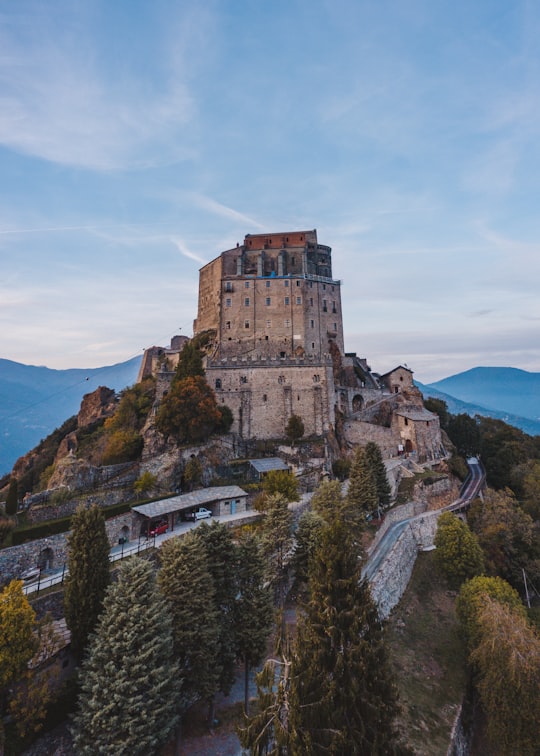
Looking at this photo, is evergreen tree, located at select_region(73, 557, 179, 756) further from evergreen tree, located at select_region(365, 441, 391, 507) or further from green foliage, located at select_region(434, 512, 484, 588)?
evergreen tree, located at select_region(365, 441, 391, 507)

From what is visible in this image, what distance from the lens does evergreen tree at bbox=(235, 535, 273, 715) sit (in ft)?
58.7

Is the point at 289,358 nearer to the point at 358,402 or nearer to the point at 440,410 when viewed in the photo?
the point at 358,402

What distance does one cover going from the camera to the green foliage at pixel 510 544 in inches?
1336

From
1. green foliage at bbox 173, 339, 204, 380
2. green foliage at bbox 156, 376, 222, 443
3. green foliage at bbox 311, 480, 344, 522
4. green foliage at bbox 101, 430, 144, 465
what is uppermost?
green foliage at bbox 173, 339, 204, 380

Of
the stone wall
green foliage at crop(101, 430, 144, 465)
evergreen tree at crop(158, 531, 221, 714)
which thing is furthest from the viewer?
green foliage at crop(101, 430, 144, 465)

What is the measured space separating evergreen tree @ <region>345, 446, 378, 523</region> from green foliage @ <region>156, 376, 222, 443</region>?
1431cm

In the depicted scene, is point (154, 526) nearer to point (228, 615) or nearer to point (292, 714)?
point (228, 615)

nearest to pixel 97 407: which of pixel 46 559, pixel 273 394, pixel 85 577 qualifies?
pixel 273 394

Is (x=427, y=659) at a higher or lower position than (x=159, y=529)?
lower

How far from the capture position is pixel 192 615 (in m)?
16.3

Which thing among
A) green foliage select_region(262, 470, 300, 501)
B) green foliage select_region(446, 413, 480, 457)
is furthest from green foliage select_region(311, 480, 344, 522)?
green foliage select_region(446, 413, 480, 457)

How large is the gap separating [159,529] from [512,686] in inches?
848

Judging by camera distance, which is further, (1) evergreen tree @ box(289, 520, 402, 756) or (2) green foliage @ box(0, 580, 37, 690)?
(2) green foliage @ box(0, 580, 37, 690)

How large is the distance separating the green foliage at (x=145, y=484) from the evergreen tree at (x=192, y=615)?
13.3 m
